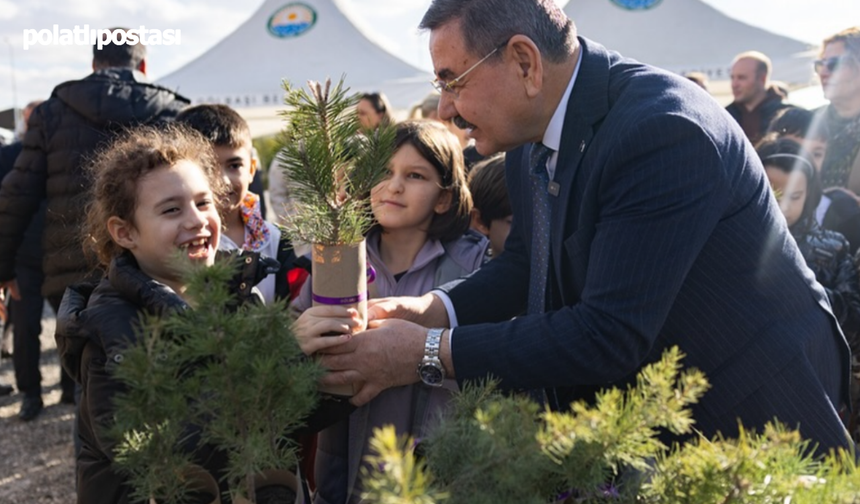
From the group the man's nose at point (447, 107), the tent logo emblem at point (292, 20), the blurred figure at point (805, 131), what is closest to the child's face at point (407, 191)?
the man's nose at point (447, 107)

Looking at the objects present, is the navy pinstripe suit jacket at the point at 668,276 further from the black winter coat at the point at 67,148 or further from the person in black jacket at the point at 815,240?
the black winter coat at the point at 67,148

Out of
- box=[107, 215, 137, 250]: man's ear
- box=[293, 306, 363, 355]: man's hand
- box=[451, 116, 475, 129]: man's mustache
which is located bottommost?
box=[293, 306, 363, 355]: man's hand

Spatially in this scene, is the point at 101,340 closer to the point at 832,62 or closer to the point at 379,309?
the point at 379,309

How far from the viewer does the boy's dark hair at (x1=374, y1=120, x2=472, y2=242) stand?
2.86 meters

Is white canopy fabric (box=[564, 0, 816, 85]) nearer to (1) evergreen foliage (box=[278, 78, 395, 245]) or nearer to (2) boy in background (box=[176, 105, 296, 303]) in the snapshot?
(2) boy in background (box=[176, 105, 296, 303])

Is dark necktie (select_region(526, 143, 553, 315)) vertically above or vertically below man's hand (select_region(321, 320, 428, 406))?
above

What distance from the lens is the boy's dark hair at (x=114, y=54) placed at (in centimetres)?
425

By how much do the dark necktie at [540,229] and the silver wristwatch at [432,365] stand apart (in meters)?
0.43

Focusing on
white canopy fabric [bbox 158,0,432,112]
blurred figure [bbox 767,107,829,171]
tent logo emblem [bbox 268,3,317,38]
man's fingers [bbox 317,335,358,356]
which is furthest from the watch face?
tent logo emblem [bbox 268,3,317,38]

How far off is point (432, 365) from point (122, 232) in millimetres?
940

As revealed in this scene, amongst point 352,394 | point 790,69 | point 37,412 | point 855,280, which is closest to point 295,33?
point 790,69

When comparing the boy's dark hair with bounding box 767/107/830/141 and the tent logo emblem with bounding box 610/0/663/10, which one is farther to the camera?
the tent logo emblem with bounding box 610/0/663/10

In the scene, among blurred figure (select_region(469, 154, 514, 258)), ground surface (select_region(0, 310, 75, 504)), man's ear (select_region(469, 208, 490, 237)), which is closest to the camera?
blurred figure (select_region(469, 154, 514, 258))

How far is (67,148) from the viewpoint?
424 centimetres
